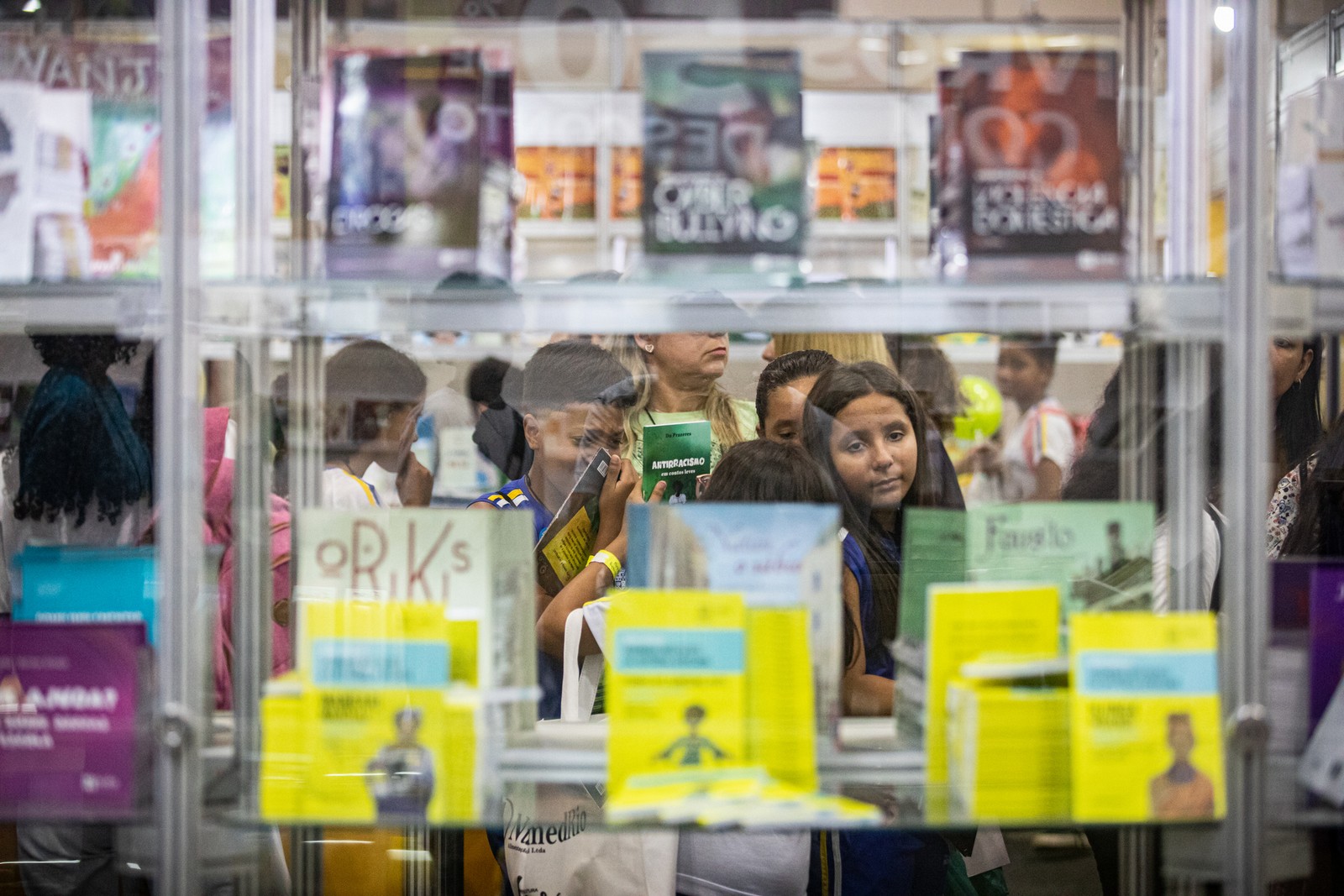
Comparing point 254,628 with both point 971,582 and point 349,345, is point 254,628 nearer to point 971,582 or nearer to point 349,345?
point 349,345

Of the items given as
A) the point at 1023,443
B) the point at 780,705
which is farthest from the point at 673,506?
the point at 1023,443

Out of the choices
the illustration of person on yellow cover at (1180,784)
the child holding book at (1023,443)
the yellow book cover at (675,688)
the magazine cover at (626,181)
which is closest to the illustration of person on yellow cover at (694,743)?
the yellow book cover at (675,688)

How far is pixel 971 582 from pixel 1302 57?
0.85 m

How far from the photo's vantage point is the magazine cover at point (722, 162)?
4.36 ft

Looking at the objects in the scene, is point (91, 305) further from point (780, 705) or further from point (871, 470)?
point (871, 470)

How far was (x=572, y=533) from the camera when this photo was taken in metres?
1.94

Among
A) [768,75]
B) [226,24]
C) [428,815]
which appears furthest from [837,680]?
[226,24]

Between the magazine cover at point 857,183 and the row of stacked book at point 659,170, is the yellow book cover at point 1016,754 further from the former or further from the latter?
the magazine cover at point 857,183

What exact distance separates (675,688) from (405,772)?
1.12ft

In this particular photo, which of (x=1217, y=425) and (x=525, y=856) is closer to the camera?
(x=1217, y=425)

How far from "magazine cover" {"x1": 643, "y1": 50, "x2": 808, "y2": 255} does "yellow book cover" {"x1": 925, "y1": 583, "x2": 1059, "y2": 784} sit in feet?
1.63

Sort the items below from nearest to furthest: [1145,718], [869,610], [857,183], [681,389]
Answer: [1145,718]
[857,183]
[869,610]
[681,389]

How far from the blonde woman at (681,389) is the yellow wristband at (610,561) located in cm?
18

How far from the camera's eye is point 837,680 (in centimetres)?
139
